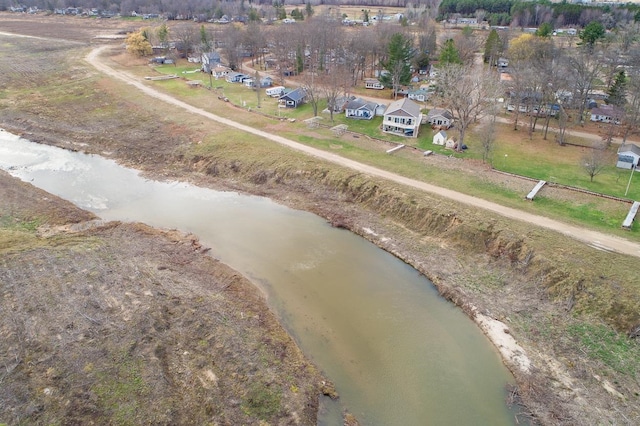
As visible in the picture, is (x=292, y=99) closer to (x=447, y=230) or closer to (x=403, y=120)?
(x=403, y=120)

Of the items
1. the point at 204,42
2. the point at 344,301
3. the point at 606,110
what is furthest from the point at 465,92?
the point at 204,42

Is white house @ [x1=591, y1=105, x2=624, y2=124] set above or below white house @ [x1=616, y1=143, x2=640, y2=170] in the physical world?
above

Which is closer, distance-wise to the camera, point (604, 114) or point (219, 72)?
point (604, 114)

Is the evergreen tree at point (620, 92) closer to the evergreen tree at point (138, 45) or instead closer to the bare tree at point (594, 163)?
the bare tree at point (594, 163)

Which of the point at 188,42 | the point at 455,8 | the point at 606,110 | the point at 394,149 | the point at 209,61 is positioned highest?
the point at 455,8

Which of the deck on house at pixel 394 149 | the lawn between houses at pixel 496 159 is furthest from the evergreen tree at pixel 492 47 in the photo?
the deck on house at pixel 394 149

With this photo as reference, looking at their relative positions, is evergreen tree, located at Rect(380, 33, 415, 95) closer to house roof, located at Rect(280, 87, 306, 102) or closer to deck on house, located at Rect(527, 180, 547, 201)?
house roof, located at Rect(280, 87, 306, 102)

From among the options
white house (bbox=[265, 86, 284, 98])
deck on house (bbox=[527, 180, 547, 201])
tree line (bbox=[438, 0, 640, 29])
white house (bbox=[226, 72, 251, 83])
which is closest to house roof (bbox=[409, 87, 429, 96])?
white house (bbox=[265, 86, 284, 98])
